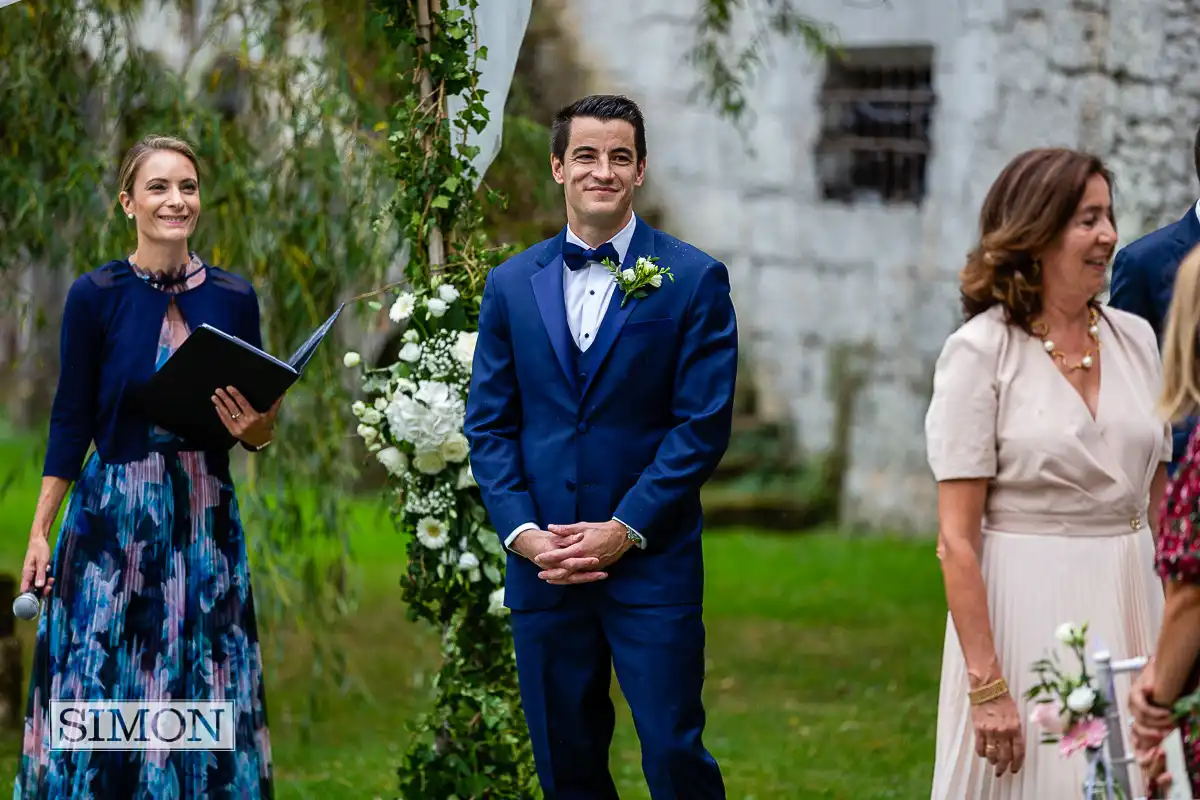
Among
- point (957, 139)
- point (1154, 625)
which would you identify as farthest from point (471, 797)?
point (957, 139)

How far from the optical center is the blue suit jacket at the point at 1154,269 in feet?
14.8

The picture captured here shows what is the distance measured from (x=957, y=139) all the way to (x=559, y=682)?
353 inches

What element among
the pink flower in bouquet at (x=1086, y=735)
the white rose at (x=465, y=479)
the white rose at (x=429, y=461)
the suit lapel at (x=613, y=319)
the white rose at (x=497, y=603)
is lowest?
the pink flower in bouquet at (x=1086, y=735)

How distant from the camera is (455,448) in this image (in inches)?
187

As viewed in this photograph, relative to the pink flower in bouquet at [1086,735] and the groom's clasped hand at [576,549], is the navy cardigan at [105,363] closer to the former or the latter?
the groom's clasped hand at [576,549]

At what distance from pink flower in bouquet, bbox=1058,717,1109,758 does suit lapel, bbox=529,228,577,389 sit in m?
1.48

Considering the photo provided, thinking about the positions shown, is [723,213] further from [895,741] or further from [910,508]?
[895,741]

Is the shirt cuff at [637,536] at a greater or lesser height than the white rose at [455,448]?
lesser

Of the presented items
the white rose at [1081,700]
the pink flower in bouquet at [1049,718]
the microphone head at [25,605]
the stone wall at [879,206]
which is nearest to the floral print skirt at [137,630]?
the microphone head at [25,605]

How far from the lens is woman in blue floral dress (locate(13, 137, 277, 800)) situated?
4.58 metres

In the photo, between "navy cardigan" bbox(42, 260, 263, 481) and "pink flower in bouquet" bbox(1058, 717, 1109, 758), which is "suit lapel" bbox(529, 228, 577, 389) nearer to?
"navy cardigan" bbox(42, 260, 263, 481)

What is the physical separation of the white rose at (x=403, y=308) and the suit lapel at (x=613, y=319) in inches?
36.0

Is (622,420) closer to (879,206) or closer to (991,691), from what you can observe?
(991,691)

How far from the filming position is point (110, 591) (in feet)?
15.1
